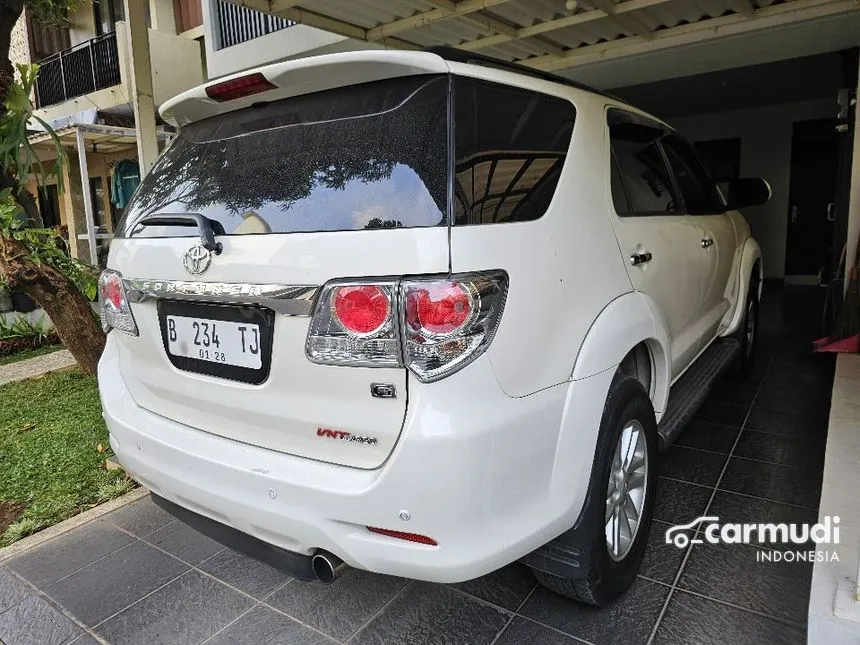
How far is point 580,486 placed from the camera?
→ 1845mm

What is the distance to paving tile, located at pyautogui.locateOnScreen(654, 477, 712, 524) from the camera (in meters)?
2.81

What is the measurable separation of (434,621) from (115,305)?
161 centimetres

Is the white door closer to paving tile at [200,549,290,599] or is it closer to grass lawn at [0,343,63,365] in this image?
paving tile at [200,549,290,599]

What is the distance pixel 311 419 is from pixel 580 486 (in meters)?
0.82

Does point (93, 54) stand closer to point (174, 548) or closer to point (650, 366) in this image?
point (174, 548)

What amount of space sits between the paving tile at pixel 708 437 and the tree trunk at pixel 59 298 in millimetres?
4115

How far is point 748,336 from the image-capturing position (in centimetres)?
468

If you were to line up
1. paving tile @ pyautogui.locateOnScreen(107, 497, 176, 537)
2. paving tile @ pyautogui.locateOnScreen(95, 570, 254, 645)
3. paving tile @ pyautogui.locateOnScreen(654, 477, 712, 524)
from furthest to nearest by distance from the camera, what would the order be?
paving tile @ pyautogui.locateOnScreen(107, 497, 176, 537) → paving tile @ pyautogui.locateOnScreen(654, 477, 712, 524) → paving tile @ pyautogui.locateOnScreen(95, 570, 254, 645)

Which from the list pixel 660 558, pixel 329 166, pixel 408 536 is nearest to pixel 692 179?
pixel 660 558

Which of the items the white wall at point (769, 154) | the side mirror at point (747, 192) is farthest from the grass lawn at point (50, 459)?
the white wall at point (769, 154)

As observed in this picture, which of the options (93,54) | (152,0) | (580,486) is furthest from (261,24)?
(580,486)

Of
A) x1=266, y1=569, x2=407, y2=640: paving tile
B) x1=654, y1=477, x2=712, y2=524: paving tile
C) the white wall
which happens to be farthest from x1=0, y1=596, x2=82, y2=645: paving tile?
the white wall

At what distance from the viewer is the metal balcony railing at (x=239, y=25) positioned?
7.54m

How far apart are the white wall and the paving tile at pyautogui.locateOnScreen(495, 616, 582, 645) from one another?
9.73m
